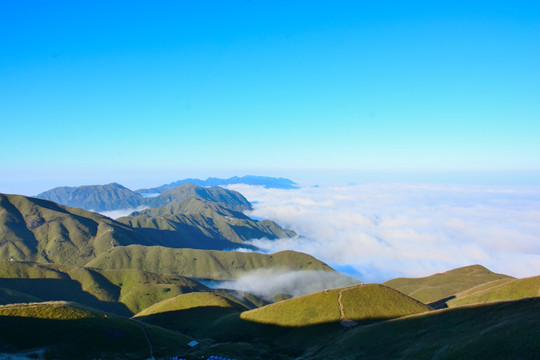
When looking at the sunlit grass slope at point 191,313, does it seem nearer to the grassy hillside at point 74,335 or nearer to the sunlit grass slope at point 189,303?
the sunlit grass slope at point 189,303

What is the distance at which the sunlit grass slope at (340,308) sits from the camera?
87.0 meters

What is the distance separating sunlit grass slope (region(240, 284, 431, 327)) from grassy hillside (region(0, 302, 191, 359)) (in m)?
31.9

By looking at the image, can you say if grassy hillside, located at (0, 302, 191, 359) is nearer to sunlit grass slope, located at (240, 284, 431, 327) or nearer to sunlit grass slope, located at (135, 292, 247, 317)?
sunlit grass slope, located at (240, 284, 431, 327)

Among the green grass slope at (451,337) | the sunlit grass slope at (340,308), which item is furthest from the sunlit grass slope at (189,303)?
the green grass slope at (451,337)

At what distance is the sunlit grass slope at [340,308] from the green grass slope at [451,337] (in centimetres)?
1342

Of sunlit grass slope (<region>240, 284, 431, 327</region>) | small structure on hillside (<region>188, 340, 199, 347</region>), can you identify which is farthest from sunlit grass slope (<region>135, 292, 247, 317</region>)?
small structure on hillside (<region>188, 340, 199, 347</region>)

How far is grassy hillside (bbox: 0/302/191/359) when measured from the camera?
205ft

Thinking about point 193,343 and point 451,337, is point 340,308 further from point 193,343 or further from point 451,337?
point 193,343

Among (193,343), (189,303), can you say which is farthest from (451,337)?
(189,303)

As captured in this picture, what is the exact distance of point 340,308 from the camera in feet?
294

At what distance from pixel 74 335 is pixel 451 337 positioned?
284 ft

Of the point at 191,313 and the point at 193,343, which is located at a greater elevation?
the point at 193,343

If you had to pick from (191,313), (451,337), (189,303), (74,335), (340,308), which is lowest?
(189,303)

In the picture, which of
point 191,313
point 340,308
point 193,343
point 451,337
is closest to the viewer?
point 451,337
